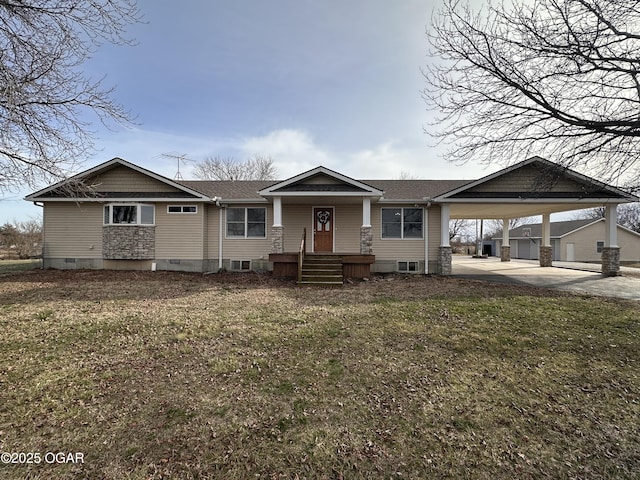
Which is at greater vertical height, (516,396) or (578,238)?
(578,238)

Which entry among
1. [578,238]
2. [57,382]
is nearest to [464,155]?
[57,382]

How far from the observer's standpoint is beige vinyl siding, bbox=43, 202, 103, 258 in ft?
43.6

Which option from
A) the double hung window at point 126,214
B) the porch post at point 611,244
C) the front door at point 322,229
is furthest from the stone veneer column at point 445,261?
the double hung window at point 126,214

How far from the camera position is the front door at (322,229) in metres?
13.7

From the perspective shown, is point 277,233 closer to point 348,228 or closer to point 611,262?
point 348,228

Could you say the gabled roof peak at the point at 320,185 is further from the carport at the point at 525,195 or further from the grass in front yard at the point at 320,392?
the grass in front yard at the point at 320,392

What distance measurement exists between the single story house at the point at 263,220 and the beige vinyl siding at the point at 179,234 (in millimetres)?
43

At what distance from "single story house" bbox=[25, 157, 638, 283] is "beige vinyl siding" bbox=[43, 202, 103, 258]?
1.7 inches

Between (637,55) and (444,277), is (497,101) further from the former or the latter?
(444,277)

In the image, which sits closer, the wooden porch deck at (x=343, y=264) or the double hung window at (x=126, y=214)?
the wooden porch deck at (x=343, y=264)

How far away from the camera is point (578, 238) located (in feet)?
94.7

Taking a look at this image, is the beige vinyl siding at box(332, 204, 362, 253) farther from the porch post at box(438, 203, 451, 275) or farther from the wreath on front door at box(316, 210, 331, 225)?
the porch post at box(438, 203, 451, 275)

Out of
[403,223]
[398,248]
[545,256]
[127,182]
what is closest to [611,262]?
[545,256]

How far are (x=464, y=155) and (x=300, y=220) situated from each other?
295 inches
